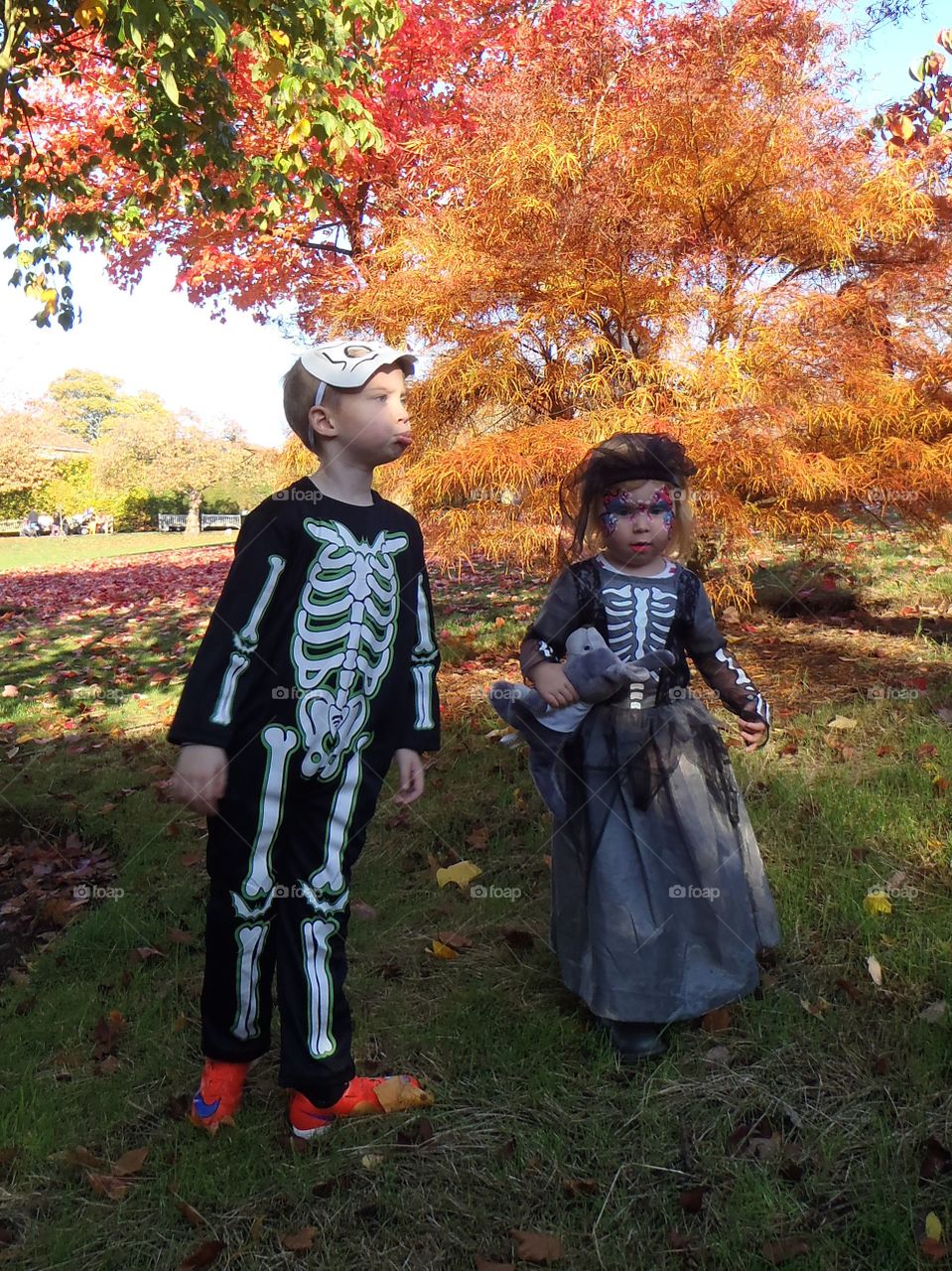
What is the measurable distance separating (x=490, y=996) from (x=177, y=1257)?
3.93 feet

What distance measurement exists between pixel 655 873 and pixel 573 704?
21.0 inches

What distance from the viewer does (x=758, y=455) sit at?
17.3 feet

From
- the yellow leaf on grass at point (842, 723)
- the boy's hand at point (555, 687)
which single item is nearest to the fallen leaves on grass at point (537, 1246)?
the boy's hand at point (555, 687)

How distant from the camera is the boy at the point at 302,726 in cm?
240

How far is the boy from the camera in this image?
2.40 metres

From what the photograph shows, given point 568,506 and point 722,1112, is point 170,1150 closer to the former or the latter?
point 722,1112

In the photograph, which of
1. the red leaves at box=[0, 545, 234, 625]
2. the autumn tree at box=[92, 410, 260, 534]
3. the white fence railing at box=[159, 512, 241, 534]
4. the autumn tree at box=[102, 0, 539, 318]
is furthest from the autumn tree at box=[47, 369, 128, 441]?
the autumn tree at box=[102, 0, 539, 318]

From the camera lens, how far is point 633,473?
9.39 ft

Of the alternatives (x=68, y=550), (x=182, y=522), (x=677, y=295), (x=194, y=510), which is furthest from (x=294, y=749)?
(x=182, y=522)

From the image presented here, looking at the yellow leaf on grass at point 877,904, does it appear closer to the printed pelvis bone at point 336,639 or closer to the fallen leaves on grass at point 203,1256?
the printed pelvis bone at point 336,639

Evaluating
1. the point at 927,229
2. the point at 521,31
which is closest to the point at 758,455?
the point at 927,229

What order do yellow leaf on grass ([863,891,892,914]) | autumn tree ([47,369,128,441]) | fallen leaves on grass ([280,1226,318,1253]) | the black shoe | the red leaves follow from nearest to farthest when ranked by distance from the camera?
fallen leaves on grass ([280,1226,318,1253]), the black shoe, yellow leaf on grass ([863,891,892,914]), the red leaves, autumn tree ([47,369,128,441])

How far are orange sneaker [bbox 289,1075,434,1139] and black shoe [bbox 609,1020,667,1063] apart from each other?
55cm

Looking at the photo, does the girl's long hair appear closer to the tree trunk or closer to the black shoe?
the black shoe
